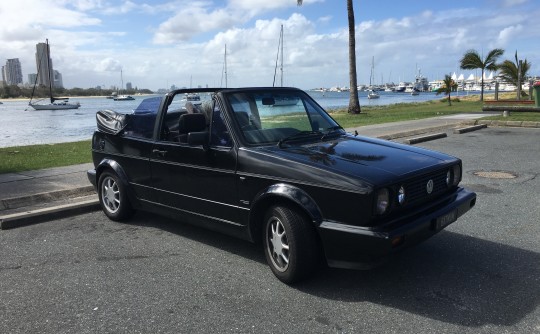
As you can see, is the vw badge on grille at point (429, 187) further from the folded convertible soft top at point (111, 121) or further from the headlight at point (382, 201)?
the folded convertible soft top at point (111, 121)

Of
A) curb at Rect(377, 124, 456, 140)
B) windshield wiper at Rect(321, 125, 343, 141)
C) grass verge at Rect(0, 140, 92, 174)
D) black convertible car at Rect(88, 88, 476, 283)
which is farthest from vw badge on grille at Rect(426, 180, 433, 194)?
curb at Rect(377, 124, 456, 140)

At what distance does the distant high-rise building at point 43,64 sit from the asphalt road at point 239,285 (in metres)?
66.9

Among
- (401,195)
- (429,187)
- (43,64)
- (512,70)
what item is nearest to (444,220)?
(429,187)

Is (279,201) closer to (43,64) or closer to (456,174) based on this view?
(456,174)

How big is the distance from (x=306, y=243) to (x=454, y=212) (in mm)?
1400

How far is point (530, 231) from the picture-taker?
523 cm

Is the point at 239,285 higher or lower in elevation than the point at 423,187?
lower

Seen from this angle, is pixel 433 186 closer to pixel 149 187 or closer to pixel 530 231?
pixel 530 231

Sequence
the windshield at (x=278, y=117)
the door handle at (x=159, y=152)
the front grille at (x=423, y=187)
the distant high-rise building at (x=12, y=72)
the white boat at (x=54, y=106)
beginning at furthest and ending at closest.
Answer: the distant high-rise building at (x=12, y=72)
the white boat at (x=54, y=106)
the door handle at (x=159, y=152)
the windshield at (x=278, y=117)
the front grille at (x=423, y=187)

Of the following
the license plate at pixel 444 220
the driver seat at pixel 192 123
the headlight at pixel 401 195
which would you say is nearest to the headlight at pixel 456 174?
the license plate at pixel 444 220

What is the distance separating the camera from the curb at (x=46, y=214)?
594 cm

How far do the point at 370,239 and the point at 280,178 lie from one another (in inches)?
37.1

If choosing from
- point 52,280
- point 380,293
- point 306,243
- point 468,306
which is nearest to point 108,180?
point 52,280

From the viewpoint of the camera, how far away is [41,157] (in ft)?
38.3
